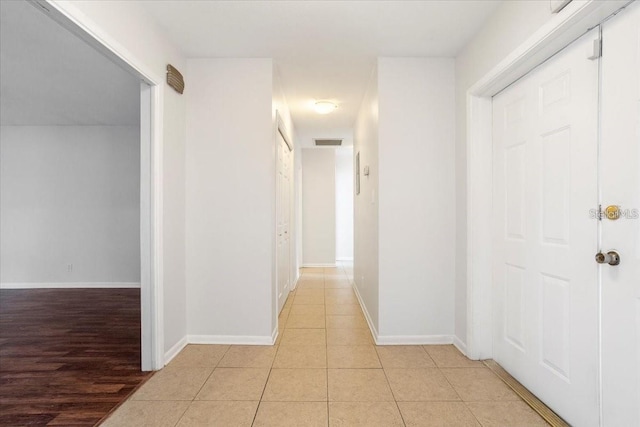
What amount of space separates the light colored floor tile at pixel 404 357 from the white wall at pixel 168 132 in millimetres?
1711

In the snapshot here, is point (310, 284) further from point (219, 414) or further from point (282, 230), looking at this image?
point (219, 414)

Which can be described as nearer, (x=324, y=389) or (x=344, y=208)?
(x=324, y=389)

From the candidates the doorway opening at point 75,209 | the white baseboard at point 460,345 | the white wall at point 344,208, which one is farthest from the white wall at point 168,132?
the white wall at point 344,208

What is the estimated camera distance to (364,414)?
6.04 feet

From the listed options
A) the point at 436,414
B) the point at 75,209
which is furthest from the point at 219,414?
the point at 75,209

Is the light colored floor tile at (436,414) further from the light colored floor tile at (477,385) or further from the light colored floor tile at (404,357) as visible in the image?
the light colored floor tile at (404,357)

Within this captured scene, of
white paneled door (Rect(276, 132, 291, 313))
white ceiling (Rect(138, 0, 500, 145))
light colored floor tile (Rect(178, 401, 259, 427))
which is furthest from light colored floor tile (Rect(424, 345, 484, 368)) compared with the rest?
white ceiling (Rect(138, 0, 500, 145))

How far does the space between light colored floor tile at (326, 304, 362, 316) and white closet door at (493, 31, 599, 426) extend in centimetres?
169

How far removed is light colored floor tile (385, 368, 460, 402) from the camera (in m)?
2.02

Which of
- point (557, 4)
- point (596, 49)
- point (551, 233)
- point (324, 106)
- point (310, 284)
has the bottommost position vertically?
point (310, 284)

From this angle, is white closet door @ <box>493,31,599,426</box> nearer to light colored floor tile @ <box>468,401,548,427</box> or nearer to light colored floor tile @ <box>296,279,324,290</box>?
light colored floor tile @ <box>468,401,548,427</box>

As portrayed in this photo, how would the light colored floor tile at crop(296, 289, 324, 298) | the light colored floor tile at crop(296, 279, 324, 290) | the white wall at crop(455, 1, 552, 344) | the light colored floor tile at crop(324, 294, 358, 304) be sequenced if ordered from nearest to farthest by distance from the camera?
1. the white wall at crop(455, 1, 552, 344)
2. the light colored floor tile at crop(324, 294, 358, 304)
3. the light colored floor tile at crop(296, 289, 324, 298)
4. the light colored floor tile at crop(296, 279, 324, 290)

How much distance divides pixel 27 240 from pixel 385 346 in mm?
5874

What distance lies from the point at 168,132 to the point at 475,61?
97.2 inches
